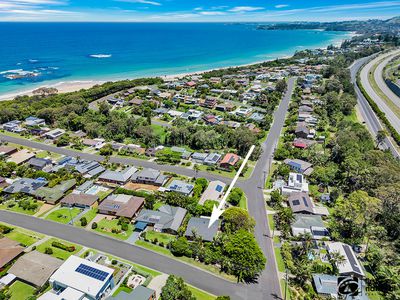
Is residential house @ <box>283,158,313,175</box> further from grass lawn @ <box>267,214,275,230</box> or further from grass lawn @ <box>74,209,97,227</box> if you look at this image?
grass lawn @ <box>74,209,97,227</box>

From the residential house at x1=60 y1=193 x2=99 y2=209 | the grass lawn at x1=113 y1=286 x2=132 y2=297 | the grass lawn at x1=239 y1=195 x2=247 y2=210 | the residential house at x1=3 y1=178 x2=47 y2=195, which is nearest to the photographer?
the grass lawn at x1=113 y1=286 x2=132 y2=297

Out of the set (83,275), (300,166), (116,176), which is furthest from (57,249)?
(300,166)

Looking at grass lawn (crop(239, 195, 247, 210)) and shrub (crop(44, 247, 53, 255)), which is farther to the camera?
grass lawn (crop(239, 195, 247, 210))

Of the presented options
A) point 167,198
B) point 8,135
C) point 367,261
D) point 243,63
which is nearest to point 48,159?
point 8,135

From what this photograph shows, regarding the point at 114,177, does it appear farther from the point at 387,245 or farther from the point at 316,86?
the point at 316,86

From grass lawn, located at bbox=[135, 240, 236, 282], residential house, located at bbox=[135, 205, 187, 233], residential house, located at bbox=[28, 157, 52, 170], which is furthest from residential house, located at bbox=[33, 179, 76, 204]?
grass lawn, located at bbox=[135, 240, 236, 282]

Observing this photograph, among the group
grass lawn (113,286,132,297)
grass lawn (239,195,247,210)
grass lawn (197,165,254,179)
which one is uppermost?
grass lawn (113,286,132,297)

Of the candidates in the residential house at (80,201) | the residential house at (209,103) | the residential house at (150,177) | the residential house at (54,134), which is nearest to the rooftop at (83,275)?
the residential house at (80,201)
